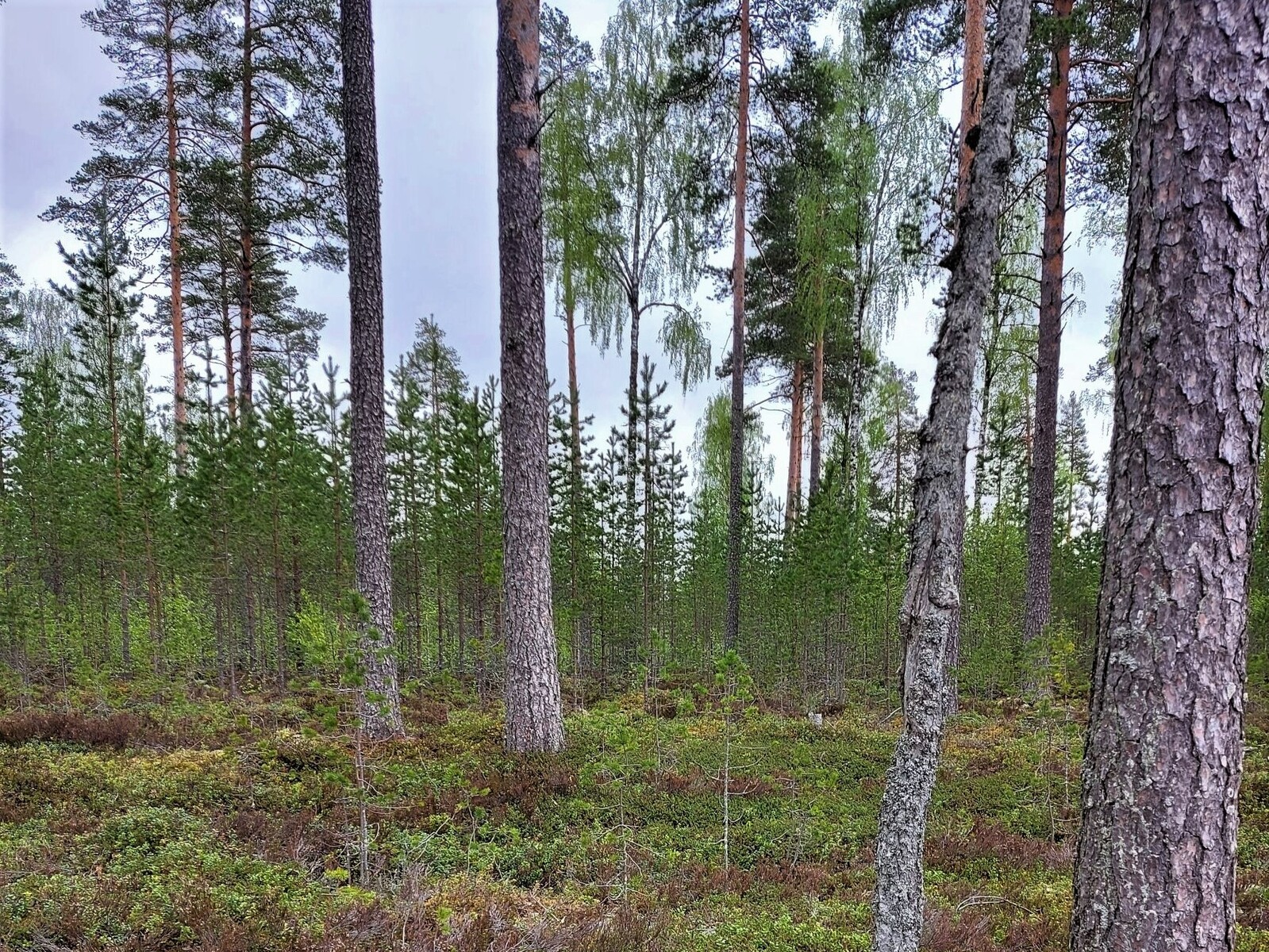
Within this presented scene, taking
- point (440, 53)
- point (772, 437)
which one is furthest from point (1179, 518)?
point (772, 437)

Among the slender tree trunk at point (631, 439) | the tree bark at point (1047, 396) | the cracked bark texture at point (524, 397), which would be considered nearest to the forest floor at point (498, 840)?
the cracked bark texture at point (524, 397)

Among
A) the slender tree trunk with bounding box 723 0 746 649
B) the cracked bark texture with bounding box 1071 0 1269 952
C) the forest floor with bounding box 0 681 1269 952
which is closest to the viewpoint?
the cracked bark texture with bounding box 1071 0 1269 952

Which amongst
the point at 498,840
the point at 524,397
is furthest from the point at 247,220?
the point at 498,840

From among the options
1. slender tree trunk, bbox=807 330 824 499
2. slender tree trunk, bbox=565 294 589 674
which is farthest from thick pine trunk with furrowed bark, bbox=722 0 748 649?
slender tree trunk, bbox=807 330 824 499

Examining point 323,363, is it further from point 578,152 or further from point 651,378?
point 578,152

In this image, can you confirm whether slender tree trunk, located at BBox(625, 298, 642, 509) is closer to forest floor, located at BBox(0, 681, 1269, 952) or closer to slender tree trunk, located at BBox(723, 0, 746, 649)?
slender tree trunk, located at BBox(723, 0, 746, 649)

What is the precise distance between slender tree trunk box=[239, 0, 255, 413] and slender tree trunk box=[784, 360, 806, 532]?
1287cm

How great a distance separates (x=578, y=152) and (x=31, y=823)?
13.2 metres

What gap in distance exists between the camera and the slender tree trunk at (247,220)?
435 inches

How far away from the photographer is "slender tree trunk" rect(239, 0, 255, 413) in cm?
1105

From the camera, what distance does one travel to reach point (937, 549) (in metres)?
2.49

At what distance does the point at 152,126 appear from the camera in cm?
1173

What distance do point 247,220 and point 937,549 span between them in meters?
13.3

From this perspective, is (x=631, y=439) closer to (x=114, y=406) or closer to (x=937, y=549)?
(x=114, y=406)
